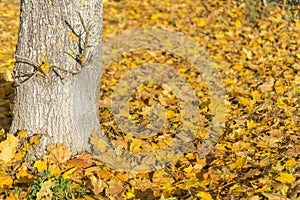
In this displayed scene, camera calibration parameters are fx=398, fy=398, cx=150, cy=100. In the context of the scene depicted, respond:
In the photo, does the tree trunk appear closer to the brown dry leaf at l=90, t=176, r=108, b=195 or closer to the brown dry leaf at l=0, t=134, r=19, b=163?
the brown dry leaf at l=0, t=134, r=19, b=163

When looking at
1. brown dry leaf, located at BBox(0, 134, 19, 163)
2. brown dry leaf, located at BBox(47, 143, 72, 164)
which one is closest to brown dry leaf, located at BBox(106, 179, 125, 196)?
brown dry leaf, located at BBox(47, 143, 72, 164)

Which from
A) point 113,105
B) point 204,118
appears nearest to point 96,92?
point 113,105

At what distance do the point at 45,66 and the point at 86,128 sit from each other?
2.13ft

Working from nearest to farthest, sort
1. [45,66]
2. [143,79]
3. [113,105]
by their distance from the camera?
1. [45,66]
2. [113,105]
3. [143,79]

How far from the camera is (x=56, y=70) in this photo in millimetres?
3158

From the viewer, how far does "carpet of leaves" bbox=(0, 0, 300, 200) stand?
2.91 meters

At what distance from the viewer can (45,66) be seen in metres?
3.11

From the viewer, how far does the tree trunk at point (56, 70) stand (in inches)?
122

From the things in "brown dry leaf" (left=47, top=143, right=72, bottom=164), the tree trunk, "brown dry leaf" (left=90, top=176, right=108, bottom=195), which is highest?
the tree trunk

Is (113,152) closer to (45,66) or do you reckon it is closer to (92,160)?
(92,160)

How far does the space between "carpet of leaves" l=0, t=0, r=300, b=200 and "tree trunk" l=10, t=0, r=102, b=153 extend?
14cm

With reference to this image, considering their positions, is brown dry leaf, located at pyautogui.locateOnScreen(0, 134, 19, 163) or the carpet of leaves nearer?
the carpet of leaves

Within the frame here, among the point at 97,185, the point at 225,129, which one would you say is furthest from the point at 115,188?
the point at 225,129

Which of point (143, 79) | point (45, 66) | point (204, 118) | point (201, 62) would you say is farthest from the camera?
point (201, 62)
